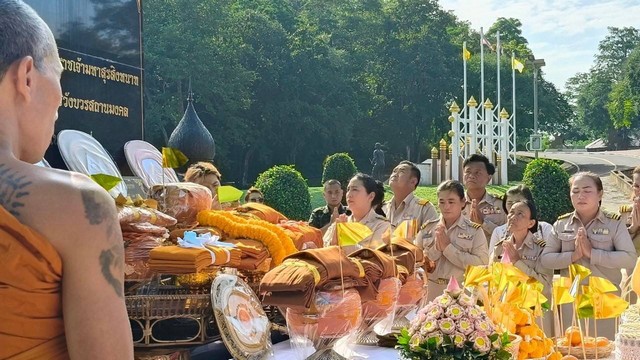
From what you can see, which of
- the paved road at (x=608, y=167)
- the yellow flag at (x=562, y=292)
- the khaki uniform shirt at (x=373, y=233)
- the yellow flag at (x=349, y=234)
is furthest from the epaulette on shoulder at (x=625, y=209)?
the paved road at (x=608, y=167)

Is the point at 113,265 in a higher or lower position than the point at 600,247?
higher

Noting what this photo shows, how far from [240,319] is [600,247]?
253 centimetres

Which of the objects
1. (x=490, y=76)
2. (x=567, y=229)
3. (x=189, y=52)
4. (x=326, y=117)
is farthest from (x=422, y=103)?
(x=567, y=229)

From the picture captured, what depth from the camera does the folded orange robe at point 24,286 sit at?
110cm

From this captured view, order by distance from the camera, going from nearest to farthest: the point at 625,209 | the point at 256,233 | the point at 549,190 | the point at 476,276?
the point at 476,276, the point at 256,233, the point at 625,209, the point at 549,190

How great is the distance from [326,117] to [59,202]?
30.8m

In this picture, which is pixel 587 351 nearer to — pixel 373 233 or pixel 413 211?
pixel 373 233

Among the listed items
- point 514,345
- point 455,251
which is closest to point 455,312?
point 514,345

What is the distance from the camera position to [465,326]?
2.15m

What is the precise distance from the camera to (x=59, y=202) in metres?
1.14

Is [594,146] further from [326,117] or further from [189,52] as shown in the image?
[189,52]

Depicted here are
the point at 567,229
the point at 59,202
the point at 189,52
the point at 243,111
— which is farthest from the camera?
the point at 243,111

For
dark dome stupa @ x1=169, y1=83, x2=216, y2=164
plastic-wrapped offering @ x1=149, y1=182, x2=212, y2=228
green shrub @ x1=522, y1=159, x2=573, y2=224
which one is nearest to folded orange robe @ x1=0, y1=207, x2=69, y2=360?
plastic-wrapped offering @ x1=149, y1=182, x2=212, y2=228

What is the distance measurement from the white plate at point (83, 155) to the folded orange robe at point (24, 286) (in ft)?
10.1
